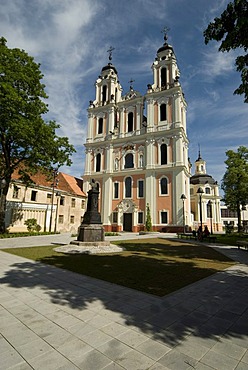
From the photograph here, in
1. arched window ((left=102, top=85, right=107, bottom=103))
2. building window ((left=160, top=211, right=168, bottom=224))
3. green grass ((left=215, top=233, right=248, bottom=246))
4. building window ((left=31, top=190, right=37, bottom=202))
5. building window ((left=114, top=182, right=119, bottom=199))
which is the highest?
arched window ((left=102, top=85, right=107, bottom=103))

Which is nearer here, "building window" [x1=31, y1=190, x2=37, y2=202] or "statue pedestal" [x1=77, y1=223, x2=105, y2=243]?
"statue pedestal" [x1=77, y1=223, x2=105, y2=243]

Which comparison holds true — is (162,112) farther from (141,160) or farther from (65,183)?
(65,183)

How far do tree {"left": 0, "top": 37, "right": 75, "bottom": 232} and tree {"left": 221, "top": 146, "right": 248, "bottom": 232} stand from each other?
77.2 feet

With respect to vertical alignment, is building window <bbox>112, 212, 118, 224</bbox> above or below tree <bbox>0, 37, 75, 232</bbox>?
below

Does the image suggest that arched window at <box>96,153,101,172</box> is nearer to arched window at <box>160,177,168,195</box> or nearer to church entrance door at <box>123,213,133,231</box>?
church entrance door at <box>123,213,133,231</box>

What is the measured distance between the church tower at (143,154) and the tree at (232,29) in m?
25.2

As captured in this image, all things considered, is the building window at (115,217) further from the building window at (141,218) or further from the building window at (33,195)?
the building window at (33,195)

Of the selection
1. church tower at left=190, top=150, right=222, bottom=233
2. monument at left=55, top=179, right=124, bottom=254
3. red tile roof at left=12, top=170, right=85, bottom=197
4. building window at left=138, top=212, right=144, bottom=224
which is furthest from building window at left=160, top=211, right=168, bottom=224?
monument at left=55, top=179, right=124, bottom=254

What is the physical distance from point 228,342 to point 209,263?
20.9 feet

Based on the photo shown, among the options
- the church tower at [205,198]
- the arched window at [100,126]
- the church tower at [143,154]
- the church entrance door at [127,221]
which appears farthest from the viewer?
the church tower at [205,198]

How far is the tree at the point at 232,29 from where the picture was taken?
612cm

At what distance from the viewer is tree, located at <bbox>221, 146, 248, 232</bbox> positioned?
1184 inches

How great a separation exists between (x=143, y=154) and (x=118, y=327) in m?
33.2

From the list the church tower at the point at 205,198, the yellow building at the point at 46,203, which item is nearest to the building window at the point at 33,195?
the yellow building at the point at 46,203
